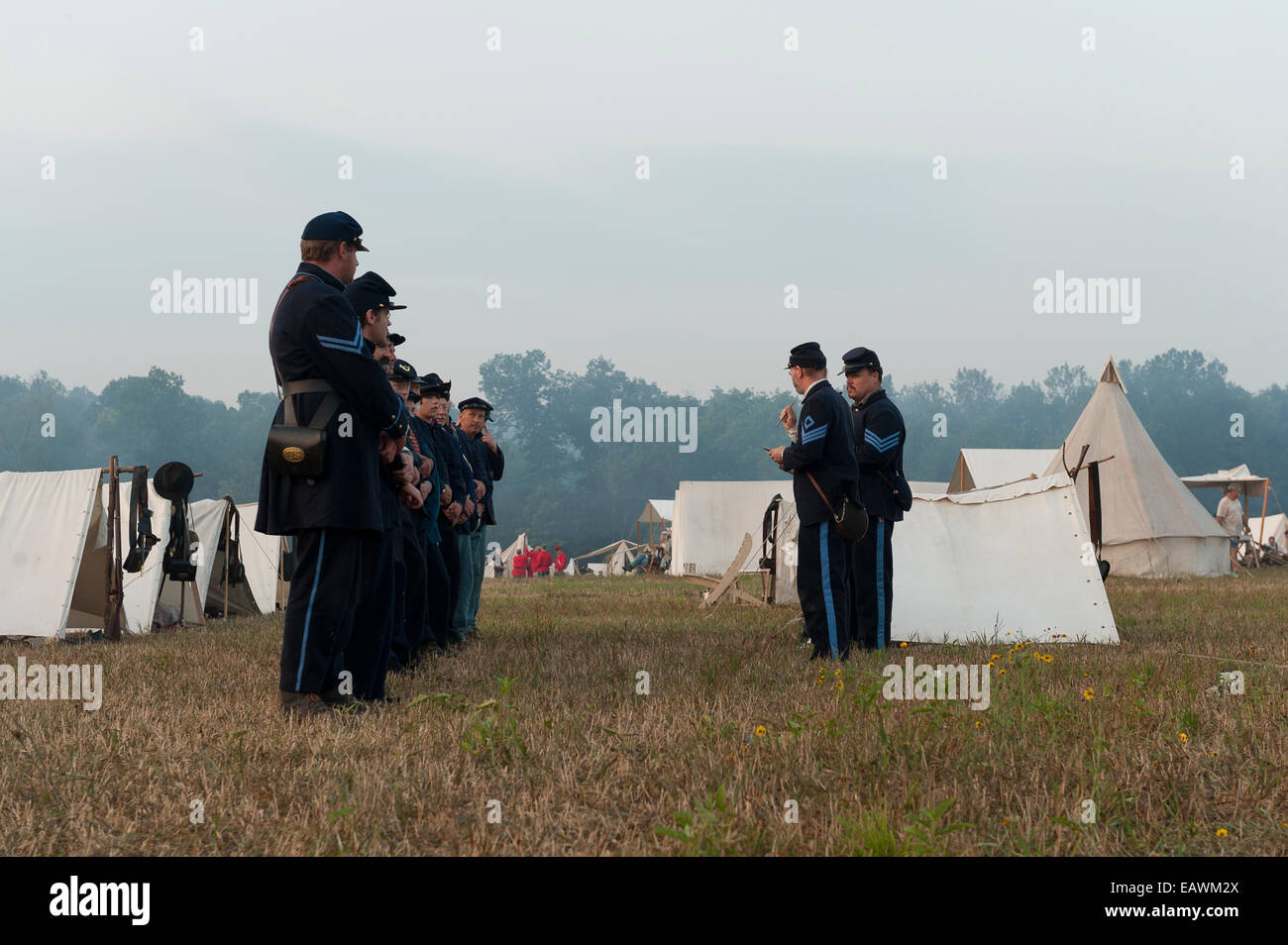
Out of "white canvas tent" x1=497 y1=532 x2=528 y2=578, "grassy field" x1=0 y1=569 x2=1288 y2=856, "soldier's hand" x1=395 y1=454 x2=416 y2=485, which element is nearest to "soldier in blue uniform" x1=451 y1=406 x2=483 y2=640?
"grassy field" x1=0 y1=569 x2=1288 y2=856

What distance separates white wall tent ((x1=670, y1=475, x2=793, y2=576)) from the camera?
1092 inches

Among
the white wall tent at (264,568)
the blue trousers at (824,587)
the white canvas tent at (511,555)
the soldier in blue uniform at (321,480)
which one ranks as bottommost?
the white canvas tent at (511,555)

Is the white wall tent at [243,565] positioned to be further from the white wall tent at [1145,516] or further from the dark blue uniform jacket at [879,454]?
the white wall tent at [1145,516]

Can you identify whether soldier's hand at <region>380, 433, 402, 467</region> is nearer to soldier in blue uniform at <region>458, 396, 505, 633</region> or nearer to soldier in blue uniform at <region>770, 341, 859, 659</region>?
soldier in blue uniform at <region>770, 341, 859, 659</region>

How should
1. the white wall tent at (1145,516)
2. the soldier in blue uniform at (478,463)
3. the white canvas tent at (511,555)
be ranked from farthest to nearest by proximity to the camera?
the white canvas tent at (511,555) < the white wall tent at (1145,516) < the soldier in blue uniform at (478,463)

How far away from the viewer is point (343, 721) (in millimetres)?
4320

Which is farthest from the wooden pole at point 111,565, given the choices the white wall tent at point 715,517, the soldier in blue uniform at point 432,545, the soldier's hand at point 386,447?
the white wall tent at point 715,517

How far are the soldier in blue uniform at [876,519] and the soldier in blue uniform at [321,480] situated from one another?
145 inches

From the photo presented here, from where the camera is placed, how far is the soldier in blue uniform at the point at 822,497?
21.6 feet

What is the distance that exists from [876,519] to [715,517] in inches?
827

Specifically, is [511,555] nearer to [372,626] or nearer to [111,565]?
[111,565]

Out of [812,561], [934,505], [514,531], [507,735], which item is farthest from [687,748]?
[514,531]

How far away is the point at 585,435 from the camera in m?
99.2

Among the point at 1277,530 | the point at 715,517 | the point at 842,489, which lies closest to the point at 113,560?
the point at 842,489
